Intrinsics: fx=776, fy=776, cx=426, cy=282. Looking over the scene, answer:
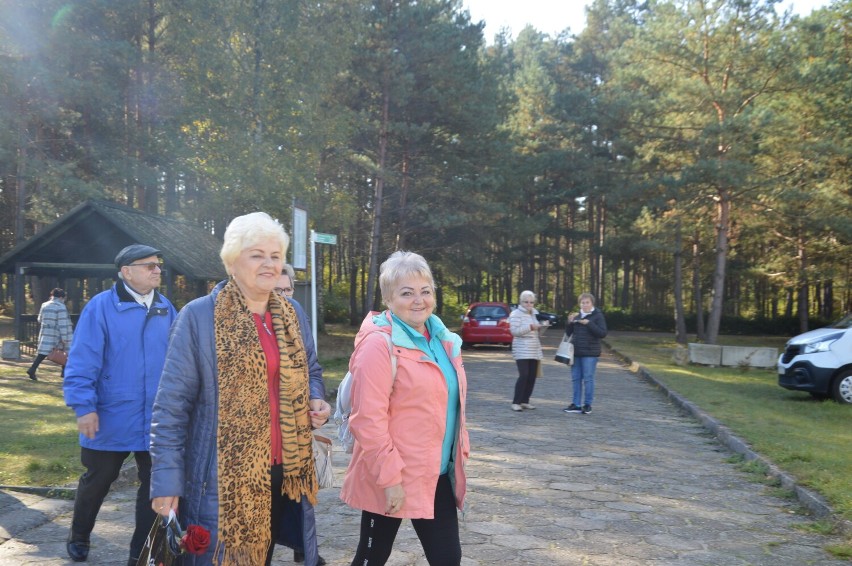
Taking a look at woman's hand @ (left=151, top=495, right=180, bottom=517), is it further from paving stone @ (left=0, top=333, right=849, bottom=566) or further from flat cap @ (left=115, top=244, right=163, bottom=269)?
paving stone @ (left=0, top=333, right=849, bottom=566)

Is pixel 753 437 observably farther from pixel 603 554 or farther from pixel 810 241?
pixel 810 241

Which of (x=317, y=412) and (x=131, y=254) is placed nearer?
(x=317, y=412)

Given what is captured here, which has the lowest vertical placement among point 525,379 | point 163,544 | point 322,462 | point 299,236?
point 525,379

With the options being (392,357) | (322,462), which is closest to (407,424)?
(392,357)

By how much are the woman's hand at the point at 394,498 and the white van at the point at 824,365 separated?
467 inches

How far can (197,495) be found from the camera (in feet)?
Result: 9.78

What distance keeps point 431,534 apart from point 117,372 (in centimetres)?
220

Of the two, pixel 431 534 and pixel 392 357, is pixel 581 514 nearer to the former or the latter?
pixel 431 534

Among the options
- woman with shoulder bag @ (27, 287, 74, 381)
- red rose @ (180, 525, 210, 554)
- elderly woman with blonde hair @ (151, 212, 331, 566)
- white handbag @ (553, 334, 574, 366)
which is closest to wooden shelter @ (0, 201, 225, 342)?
woman with shoulder bag @ (27, 287, 74, 381)

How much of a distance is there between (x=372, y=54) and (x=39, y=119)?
11776 millimetres

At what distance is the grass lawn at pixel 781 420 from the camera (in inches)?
281

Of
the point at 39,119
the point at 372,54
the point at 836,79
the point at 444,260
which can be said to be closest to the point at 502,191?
the point at 444,260

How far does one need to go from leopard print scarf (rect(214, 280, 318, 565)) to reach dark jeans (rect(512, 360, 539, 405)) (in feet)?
28.6

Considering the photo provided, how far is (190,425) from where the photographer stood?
3.04 meters
